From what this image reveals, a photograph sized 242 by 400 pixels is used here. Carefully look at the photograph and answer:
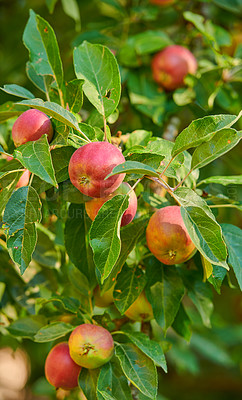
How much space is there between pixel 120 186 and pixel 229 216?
1.04 meters

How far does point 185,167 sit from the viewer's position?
97cm

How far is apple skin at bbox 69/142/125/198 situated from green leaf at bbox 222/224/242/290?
0.30 metres

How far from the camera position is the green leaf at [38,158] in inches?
30.5

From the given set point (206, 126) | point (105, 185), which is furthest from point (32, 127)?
point (206, 126)

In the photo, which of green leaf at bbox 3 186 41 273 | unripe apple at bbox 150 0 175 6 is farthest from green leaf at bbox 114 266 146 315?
unripe apple at bbox 150 0 175 6

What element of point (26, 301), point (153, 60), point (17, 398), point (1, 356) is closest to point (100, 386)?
point (26, 301)

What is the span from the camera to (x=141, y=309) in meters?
1.07

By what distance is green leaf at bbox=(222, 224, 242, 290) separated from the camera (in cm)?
93

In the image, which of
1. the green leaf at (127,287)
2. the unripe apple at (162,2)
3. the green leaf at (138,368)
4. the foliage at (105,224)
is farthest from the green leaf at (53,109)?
the unripe apple at (162,2)

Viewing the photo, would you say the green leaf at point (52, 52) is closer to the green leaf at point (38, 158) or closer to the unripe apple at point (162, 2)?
the green leaf at point (38, 158)

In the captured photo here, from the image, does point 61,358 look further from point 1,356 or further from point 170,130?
point 1,356

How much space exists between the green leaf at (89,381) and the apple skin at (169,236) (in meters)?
0.30

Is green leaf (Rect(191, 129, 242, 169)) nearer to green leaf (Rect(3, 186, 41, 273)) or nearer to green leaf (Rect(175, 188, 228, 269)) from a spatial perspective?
green leaf (Rect(175, 188, 228, 269))

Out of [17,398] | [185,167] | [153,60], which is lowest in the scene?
[17,398]
